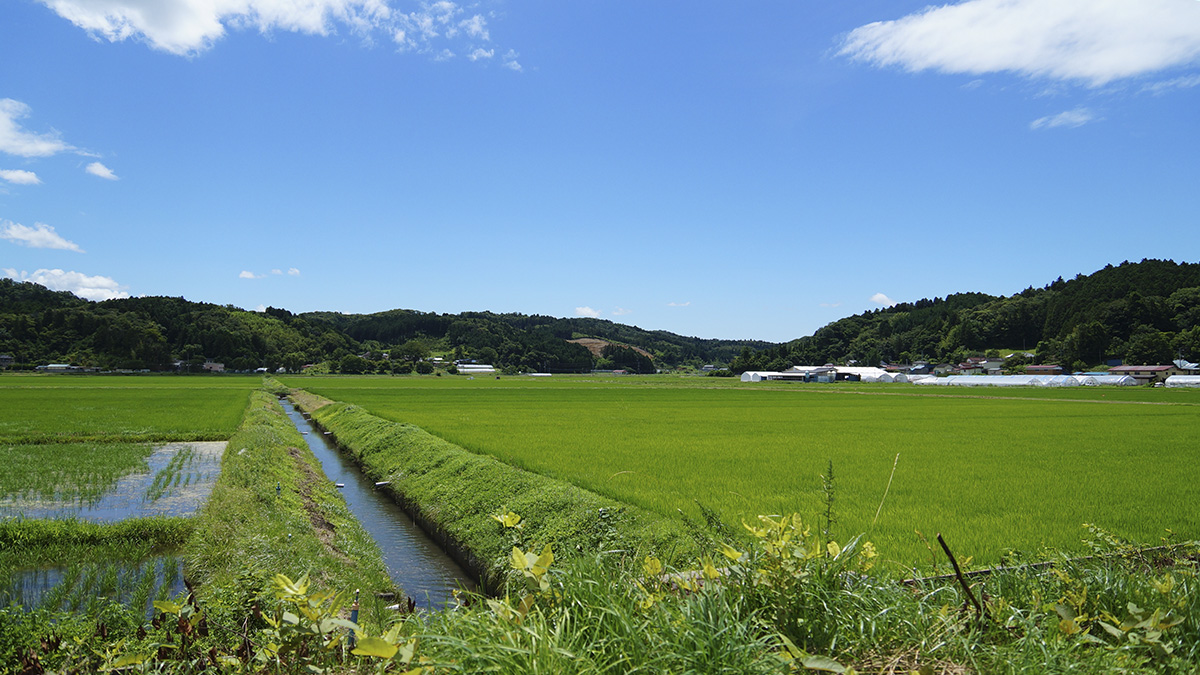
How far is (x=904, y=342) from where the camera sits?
14100 cm

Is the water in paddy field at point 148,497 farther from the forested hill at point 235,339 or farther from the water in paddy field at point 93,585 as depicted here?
the forested hill at point 235,339

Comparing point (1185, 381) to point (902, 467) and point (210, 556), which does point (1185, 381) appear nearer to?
point (902, 467)

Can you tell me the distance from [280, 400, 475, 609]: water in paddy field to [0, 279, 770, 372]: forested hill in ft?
351

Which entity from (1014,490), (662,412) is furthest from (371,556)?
(662,412)

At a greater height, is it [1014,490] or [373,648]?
[373,648]

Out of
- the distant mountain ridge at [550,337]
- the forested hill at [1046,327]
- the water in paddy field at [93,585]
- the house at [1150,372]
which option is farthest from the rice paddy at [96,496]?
the forested hill at [1046,327]

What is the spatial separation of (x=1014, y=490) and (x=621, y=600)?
1165 cm

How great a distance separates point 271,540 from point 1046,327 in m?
136

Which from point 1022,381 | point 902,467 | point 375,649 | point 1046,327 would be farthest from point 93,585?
point 1046,327

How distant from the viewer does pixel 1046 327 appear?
11444cm

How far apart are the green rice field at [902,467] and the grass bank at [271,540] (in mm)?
4006

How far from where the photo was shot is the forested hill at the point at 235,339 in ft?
325

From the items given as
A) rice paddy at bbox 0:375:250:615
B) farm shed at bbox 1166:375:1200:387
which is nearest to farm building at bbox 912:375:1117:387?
farm shed at bbox 1166:375:1200:387

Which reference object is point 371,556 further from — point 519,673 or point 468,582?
point 519,673
